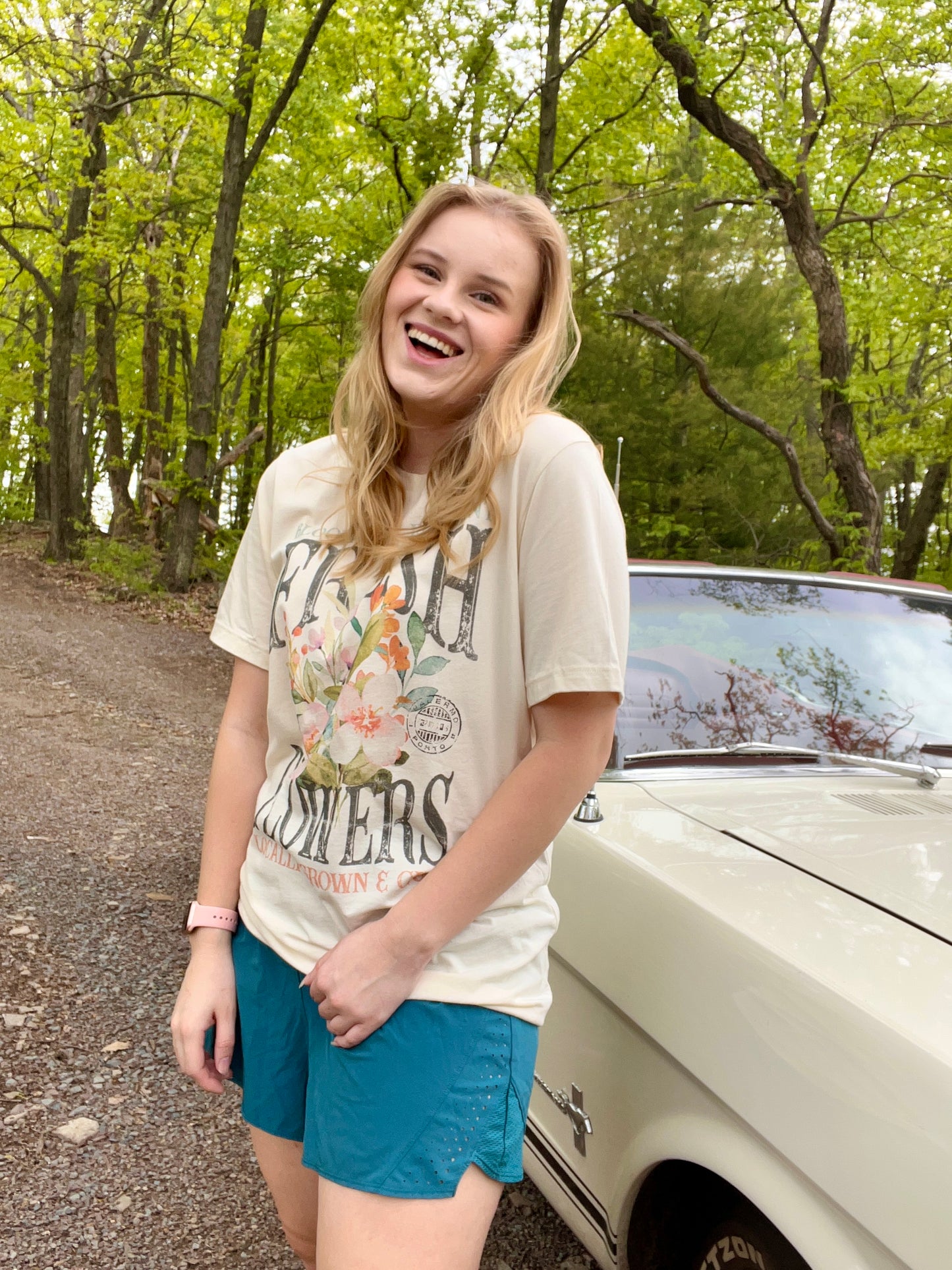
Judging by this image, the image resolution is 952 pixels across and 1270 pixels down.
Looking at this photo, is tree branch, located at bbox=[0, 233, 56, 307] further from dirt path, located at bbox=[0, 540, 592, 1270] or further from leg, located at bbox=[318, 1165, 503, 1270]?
leg, located at bbox=[318, 1165, 503, 1270]

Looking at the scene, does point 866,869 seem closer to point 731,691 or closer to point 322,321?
point 731,691

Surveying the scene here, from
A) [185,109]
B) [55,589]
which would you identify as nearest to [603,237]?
[185,109]

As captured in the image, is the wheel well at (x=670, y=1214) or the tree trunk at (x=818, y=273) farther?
the tree trunk at (x=818, y=273)

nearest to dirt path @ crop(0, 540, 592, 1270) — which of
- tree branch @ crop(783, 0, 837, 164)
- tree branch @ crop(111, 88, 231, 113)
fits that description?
tree branch @ crop(783, 0, 837, 164)

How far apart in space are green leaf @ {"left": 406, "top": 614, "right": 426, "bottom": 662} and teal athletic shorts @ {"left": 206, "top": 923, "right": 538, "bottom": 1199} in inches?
18.1

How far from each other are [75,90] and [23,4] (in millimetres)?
2921

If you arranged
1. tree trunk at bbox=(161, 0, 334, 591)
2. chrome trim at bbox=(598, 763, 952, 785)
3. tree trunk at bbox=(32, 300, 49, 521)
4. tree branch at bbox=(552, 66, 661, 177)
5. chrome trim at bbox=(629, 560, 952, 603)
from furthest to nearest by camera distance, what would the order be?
tree trunk at bbox=(32, 300, 49, 521)
tree branch at bbox=(552, 66, 661, 177)
tree trunk at bbox=(161, 0, 334, 591)
chrome trim at bbox=(629, 560, 952, 603)
chrome trim at bbox=(598, 763, 952, 785)

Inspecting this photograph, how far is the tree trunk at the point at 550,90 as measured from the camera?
12.7 meters

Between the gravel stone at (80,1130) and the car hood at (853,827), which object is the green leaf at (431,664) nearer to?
the car hood at (853,827)

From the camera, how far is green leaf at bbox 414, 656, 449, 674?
149 cm

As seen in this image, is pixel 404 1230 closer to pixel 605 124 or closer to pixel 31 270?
pixel 605 124

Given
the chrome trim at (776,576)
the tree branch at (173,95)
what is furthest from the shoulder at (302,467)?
the tree branch at (173,95)

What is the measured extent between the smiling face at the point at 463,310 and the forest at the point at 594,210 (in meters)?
9.79

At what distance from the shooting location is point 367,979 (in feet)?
4.59
